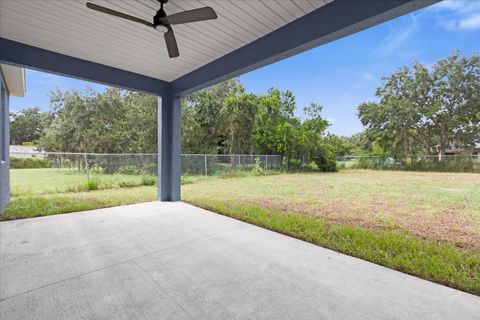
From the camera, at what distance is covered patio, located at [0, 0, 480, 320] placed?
1.58 metres

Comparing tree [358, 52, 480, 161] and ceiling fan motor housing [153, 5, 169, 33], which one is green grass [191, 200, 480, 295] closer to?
ceiling fan motor housing [153, 5, 169, 33]

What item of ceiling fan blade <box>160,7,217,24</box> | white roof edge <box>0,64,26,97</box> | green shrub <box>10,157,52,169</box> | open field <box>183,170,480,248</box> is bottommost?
open field <box>183,170,480,248</box>

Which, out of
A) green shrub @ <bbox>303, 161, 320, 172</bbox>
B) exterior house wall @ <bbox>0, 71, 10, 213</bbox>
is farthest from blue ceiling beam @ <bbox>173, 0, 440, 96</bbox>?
green shrub @ <bbox>303, 161, 320, 172</bbox>

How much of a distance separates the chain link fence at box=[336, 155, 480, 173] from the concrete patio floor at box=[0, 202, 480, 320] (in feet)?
49.3

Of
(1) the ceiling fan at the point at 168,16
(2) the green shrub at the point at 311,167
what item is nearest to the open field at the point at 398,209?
(1) the ceiling fan at the point at 168,16

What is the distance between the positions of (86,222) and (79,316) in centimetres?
251

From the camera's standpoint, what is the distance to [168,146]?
5.04 meters

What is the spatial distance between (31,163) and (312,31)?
335 inches

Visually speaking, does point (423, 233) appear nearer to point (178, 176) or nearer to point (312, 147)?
point (178, 176)

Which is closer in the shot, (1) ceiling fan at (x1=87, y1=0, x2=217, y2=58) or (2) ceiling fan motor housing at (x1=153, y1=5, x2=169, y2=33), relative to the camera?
(1) ceiling fan at (x1=87, y1=0, x2=217, y2=58)

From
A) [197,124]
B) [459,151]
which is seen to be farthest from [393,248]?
[459,151]

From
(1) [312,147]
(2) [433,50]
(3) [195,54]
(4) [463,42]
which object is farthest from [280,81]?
(3) [195,54]

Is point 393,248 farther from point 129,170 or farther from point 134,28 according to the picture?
point 129,170

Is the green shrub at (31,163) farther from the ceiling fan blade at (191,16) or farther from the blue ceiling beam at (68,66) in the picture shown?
the ceiling fan blade at (191,16)
